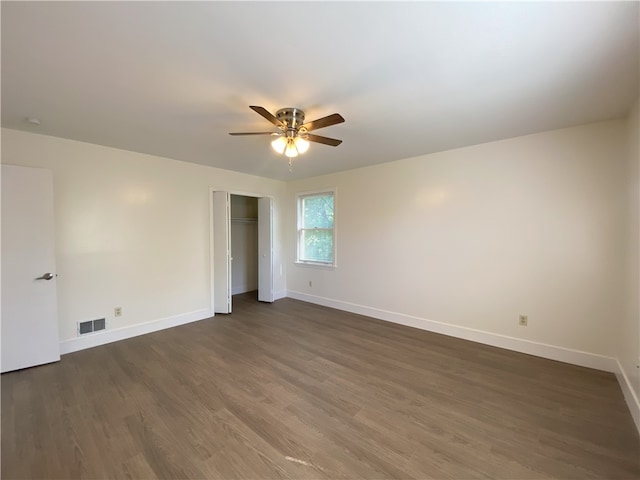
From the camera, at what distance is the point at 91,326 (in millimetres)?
3273

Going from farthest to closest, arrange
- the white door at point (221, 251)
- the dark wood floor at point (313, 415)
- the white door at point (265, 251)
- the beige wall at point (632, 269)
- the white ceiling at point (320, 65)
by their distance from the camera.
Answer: the white door at point (265, 251) < the white door at point (221, 251) < the beige wall at point (632, 269) < the dark wood floor at point (313, 415) < the white ceiling at point (320, 65)

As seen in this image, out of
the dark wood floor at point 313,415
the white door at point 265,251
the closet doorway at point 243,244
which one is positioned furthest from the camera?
the closet doorway at point 243,244

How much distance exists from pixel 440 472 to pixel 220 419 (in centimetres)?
154

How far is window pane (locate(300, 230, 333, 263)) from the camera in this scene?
510cm

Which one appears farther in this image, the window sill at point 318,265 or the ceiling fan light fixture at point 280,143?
the window sill at point 318,265

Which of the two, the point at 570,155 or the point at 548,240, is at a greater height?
the point at 570,155

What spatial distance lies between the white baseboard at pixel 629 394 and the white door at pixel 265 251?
4.66 m

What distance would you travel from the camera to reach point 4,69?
5.74 feet

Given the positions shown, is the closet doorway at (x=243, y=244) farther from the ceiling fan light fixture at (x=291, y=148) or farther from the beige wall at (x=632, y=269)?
the beige wall at (x=632, y=269)

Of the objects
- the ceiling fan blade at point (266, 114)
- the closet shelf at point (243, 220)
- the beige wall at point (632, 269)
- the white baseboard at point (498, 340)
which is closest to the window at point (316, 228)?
the white baseboard at point (498, 340)

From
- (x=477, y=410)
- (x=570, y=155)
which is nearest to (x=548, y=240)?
(x=570, y=155)

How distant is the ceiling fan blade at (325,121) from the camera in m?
1.98

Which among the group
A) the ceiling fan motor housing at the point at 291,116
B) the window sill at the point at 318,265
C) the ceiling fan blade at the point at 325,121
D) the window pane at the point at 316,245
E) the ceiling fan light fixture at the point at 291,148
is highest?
the ceiling fan motor housing at the point at 291,116

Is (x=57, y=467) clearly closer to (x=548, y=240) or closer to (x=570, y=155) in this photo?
(x=548, y=240)
